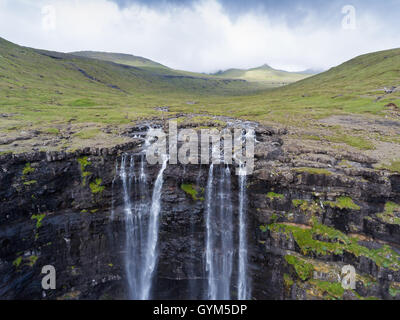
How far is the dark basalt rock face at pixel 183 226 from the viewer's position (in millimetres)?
25078

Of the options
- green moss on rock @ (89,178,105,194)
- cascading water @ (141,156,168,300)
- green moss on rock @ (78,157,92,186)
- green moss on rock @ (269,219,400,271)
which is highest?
green moss on rock @ (78,157,92,186)

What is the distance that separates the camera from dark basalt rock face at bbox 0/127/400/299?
25078 mm

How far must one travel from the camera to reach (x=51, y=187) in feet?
101

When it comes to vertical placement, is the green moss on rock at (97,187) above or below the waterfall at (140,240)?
above

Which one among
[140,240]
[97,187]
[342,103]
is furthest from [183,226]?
[342,103]

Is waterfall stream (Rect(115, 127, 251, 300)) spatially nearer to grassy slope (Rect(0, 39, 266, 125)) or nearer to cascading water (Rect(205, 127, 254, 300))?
cascading water (Rect(205, 127, 254, 300))

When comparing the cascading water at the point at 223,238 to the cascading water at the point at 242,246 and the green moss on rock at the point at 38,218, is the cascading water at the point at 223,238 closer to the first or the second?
the cascading water at the point at 242,246

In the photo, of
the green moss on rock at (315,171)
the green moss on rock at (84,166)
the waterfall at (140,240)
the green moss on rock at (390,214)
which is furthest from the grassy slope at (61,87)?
the green moss on rock at (390,214)

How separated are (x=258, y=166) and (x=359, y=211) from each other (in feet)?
46.0

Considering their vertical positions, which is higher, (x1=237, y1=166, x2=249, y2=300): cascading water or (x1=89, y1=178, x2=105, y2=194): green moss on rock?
(x1=89, y1=178, x2=105, y2=194): green moss on rock

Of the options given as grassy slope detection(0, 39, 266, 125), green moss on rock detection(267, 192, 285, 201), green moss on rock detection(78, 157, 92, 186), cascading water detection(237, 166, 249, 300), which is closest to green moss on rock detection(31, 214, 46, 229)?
green moss on rock detection(78, 157, 92, 186)

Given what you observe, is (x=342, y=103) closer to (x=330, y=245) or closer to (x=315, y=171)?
(x=315, y=171)

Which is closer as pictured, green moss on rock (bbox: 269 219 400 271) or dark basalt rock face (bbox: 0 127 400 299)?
green moss on rock (bbox: 269 219 400 271)

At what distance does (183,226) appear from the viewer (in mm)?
32625
